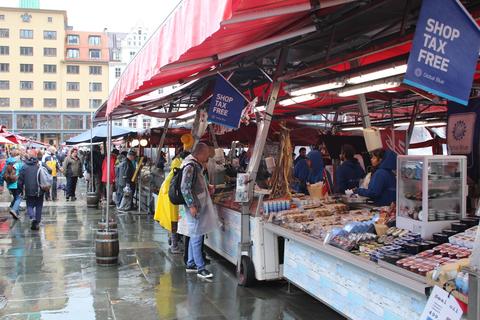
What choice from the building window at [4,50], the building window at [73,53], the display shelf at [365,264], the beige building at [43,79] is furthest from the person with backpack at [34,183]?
the building window at [73,53]

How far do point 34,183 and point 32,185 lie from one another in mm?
65

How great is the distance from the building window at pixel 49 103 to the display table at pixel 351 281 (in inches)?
2864

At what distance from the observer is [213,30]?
3.14 metres

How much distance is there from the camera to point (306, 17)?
4219 mm

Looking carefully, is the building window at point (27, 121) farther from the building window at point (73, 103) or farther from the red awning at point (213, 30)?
the red awning at point (213, 30)

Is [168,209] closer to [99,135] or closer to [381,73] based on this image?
[381,73]

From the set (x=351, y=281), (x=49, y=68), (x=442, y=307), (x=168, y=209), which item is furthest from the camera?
(x=49, y=68)

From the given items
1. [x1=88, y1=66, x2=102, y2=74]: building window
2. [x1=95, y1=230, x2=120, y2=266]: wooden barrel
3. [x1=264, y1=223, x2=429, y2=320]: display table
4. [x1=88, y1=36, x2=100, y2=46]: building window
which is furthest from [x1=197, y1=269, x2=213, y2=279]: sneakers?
[x1=88, y1=36, x2=100, y2=46]: building window

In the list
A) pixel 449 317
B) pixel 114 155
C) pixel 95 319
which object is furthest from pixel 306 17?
pixel 114 155

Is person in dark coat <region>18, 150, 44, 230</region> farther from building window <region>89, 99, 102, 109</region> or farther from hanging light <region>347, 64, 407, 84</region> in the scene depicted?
building window <region>89, 99, 102, 109</region>

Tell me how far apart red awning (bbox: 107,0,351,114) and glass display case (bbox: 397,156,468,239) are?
159cm

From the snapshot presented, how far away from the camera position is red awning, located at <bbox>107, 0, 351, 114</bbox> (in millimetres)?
3104

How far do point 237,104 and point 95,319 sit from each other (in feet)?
12.5

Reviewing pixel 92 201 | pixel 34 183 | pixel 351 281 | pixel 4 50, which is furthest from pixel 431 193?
pixel 4 50
